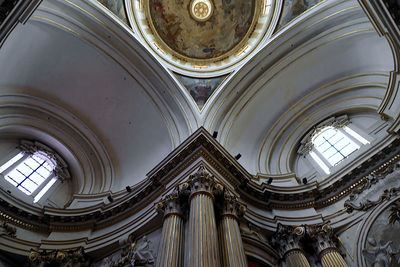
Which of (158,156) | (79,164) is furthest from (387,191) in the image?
(79,164)

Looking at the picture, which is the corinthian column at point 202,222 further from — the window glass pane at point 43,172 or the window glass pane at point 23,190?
the window glass pane at point 43,172

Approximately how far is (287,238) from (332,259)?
1184mm

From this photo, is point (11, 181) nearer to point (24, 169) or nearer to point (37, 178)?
point (24, 169)

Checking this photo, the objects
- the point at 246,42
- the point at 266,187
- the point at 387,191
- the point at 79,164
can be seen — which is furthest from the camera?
the point at 246,42

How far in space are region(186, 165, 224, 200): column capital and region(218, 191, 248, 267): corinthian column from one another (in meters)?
0.33

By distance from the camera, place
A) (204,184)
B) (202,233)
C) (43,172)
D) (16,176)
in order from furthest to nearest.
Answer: (43,172) < (16,176) < (204,184) < (202,233)

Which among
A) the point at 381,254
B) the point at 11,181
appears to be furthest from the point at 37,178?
the point at 381,254

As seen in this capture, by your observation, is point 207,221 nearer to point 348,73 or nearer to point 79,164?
Answer: point 79,164

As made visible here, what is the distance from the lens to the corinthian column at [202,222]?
5352 millimetres

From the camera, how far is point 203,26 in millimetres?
13625

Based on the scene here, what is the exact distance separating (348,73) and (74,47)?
34.1 ft

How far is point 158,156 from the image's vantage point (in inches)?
430

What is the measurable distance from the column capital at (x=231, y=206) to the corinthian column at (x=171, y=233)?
109 cm

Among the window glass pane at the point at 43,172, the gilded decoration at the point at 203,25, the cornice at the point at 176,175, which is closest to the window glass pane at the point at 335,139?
the cornice at the point at 176,175
